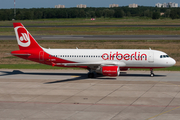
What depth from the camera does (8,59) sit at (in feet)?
204

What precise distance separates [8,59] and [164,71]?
1290 inches

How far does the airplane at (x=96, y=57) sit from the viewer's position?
42.4 m

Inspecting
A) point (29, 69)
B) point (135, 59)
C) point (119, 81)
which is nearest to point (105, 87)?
point (119, 81)

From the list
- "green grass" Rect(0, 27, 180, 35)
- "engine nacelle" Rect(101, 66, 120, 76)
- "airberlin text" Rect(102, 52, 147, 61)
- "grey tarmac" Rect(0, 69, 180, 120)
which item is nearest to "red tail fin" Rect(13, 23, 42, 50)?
"grey tarmac" Rect(0, 69, 180, 120)

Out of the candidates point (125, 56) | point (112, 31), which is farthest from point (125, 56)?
point (112, 31)

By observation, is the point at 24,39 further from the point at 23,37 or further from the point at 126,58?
the point at 126,58

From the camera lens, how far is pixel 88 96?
32.3 m

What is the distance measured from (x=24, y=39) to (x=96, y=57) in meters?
11.5

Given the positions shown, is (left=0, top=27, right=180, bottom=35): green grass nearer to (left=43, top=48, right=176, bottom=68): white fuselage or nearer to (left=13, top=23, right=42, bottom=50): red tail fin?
(left=43, top=48, right=176, bottom=68): white fuselage

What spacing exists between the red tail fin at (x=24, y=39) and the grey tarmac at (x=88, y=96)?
4598mm

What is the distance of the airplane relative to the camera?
139ft

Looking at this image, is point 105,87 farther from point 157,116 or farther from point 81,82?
point 157,116

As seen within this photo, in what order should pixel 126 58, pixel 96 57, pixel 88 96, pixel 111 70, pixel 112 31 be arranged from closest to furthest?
pixel 88 96 < pixel 111 70 < pixel 126 58 < pixel 96 57 < pixel 112 31

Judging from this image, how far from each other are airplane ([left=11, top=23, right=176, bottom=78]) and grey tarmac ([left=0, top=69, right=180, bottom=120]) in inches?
75.9
